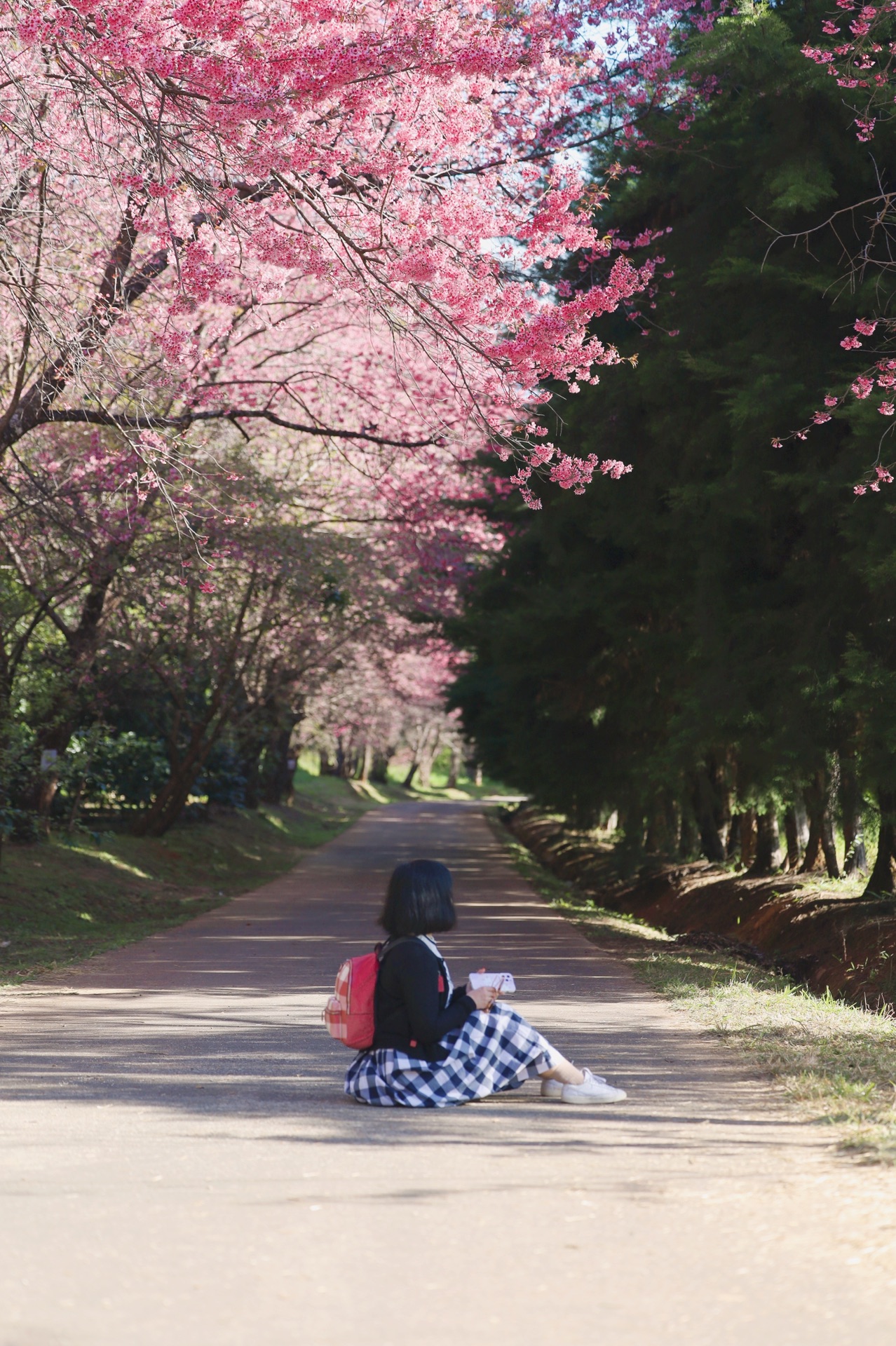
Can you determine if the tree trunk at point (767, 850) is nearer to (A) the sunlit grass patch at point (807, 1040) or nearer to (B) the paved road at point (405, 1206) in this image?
(A) the sunlit grass patch at point (807, 1040)

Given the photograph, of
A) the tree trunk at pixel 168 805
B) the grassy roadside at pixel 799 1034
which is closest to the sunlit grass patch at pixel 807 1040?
the grassy roadside at pixel 799 1034

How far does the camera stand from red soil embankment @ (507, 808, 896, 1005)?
528 inches

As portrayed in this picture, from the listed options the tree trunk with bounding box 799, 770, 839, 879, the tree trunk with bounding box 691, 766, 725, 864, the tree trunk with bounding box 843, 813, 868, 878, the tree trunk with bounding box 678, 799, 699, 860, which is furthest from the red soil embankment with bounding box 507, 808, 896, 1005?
the tree trunk with bounding box 678, 799, 699, 860

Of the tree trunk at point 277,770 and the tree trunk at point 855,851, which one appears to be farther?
the tree trunk at point 277,770

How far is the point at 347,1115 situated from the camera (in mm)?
5871

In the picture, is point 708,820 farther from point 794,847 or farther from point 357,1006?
point 357,1006

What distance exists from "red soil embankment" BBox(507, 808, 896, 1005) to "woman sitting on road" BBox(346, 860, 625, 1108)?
6499mm

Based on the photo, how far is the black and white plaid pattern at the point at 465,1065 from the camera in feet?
19.7

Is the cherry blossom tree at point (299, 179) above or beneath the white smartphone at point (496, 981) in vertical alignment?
above

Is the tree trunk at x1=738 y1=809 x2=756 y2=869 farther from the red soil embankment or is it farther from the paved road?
the paved road

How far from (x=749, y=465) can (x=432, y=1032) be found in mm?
7843

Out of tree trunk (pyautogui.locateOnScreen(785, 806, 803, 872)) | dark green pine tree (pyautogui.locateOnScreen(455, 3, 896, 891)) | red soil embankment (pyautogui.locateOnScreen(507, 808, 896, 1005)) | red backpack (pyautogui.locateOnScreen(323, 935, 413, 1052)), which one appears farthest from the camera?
tree trunk (pyautogui.locateOnScreen(785, 806, 803, 872))

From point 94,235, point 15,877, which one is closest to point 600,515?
point 94,235

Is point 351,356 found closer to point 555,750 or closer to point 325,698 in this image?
point 555,750
